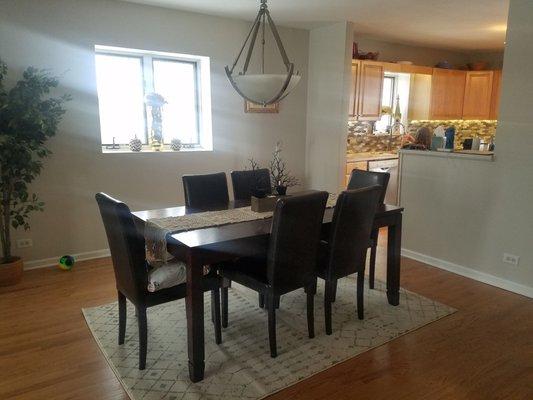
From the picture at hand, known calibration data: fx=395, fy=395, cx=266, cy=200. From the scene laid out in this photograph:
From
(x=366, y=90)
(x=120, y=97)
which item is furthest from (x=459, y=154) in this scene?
(x=120, y=97)

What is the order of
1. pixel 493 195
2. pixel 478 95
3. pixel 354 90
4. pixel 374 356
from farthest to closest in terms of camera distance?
pixel 478 95, pixel 354 90, pixel 493 195, pixel 374 356

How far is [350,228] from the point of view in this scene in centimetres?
256

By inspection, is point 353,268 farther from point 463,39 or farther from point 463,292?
point 463,39

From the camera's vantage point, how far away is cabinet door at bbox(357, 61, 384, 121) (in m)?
5.30

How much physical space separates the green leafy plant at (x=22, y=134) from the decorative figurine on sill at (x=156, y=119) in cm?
94

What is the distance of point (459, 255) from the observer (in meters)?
3.73

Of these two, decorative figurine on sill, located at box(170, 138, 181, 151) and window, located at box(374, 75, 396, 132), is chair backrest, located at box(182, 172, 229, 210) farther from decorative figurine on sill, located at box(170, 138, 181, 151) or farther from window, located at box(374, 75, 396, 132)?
window, located at box(374, 75, 396, 132)

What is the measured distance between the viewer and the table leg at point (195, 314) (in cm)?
207

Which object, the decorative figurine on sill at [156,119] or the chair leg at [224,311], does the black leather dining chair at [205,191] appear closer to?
the chair leg at [224,311]

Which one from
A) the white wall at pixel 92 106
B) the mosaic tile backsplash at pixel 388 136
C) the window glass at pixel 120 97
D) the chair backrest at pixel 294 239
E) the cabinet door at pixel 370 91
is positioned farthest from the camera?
the mosaic tile backsplash at pixel 388 136

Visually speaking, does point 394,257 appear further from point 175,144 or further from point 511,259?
point 175,144

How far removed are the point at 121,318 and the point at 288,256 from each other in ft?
3.68

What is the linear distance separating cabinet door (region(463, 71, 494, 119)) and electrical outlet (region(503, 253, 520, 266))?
399 cm

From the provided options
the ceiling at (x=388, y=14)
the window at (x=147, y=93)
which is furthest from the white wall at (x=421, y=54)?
the window at (x=147, y=93)
